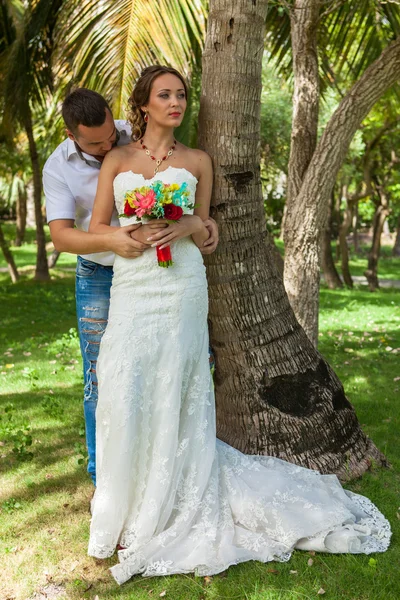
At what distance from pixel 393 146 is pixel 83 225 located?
19.0m

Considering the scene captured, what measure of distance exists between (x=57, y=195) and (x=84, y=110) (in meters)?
0.53

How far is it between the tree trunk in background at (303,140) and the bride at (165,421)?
283cm

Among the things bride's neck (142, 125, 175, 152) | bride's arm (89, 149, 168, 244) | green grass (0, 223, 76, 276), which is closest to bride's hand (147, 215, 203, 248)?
bride's arm (89, 149, 168, 244)

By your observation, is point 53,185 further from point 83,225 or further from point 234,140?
point 234,140

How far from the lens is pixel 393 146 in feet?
70.1

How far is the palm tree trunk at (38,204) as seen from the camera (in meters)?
14.9

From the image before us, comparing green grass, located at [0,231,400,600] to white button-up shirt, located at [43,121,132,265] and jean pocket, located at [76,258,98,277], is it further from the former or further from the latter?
white button-up shirt, located at [43,121,132,265]

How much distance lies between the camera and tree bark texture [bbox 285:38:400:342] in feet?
19.4

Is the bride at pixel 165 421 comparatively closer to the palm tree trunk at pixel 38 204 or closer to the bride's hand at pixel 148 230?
the bride's hand at pixel 148 230

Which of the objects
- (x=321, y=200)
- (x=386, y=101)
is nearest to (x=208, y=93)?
Answer: (x=321, y=200)

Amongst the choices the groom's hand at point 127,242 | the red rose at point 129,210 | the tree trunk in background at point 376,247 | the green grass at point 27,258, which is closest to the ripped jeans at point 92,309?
the groom's hand at point 127,242

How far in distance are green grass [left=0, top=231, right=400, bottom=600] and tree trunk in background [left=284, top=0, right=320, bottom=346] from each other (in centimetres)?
106

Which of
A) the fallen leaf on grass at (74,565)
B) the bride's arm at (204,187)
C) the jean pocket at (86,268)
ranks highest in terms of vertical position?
the bride's arm at (204,187)

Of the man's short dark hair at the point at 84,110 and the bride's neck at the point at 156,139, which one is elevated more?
the man's short dark hair at the point at 84,110
